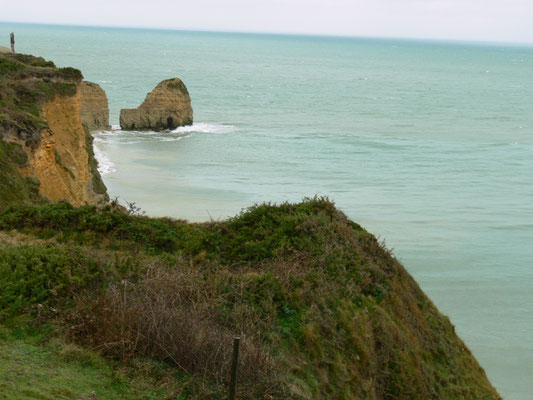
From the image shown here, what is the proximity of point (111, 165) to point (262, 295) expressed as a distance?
127ft

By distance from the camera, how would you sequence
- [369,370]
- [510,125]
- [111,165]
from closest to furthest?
[369,370] < [111,165] < [510,125]

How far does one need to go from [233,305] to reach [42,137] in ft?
48.3

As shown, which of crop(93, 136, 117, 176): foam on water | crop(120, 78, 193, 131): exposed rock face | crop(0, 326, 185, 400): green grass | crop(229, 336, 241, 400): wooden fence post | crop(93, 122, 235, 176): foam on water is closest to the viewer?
crop(229, 336, 241, 400): wooden fence post

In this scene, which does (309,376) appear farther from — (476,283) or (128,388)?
(476,283)

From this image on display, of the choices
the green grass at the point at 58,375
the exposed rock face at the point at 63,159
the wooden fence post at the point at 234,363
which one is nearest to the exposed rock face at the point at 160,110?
the exposed rock face at the point at 63,159

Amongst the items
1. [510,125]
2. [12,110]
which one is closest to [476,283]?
[12,110]

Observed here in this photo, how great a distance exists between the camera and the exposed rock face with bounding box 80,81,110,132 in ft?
196

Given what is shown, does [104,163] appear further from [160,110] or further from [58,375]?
[58,375]

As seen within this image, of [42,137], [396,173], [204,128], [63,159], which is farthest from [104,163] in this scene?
[42,137]

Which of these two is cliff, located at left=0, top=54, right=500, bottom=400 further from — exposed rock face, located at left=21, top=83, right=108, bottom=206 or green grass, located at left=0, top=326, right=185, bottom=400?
exposed rock face, located at left=21, top=83, right=108, bottom=206

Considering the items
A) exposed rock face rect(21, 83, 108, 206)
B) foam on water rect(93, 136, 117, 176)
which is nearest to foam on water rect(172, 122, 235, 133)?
foam on water rect(93, 136, 117, 176)

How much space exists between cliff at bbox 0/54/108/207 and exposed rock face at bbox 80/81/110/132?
87.5 feet

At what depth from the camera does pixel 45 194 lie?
75.3ft

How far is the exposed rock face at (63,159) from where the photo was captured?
75.8ft
